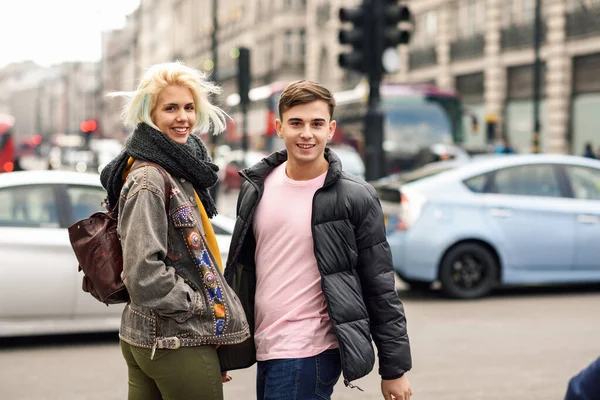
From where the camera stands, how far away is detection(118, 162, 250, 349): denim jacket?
2.99 meters

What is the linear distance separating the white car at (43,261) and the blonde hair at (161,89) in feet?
12.6

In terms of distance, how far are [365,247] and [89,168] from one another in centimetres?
3967

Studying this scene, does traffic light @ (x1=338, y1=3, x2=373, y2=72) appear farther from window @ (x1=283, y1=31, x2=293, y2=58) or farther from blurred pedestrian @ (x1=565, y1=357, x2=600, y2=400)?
window @ (x1=283, y1=31, x2=293, y2=58)

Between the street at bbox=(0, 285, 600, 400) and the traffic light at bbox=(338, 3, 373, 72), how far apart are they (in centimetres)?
327

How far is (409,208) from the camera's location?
948 centimetres

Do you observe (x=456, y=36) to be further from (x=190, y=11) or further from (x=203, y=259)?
(x=190, y=11)

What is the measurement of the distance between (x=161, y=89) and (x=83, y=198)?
177 inches

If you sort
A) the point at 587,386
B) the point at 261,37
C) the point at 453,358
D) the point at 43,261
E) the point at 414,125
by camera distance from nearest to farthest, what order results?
the point at 587,386, the point at 453,358, the point at 43,261, the point at 414,125, the point at 261,37

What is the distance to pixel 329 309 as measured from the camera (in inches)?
125

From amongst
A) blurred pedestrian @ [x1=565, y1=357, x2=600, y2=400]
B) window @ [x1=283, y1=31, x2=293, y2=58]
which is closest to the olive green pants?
blurred pedestrian @ [x1=565, y1=357, x2=600, y2=400]

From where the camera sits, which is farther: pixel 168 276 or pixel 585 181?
pixel 585 181

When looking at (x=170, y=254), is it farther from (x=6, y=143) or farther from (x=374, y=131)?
(x=6, y=143)

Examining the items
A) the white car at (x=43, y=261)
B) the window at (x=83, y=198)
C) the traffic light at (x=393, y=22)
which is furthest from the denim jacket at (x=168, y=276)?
the traffic light at (x=393, y=22)

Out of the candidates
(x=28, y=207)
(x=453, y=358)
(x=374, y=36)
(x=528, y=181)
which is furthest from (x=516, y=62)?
(x=28, y=207)
